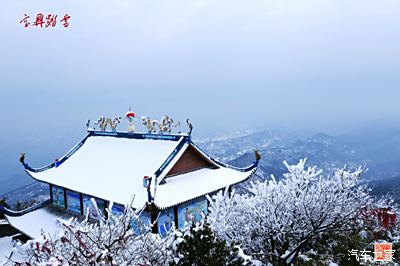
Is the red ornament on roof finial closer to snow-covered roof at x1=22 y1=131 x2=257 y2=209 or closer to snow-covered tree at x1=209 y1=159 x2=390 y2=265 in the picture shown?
snow-covered roof at x1=22 y1=131 x2=257 y2=209

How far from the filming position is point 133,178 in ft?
56.2

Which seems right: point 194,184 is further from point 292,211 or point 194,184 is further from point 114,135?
point 114,135

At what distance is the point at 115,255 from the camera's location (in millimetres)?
7836

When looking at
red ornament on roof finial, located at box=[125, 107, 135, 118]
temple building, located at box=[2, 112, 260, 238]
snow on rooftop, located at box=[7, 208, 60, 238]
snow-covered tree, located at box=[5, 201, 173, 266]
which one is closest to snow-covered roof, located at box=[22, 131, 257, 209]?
temple building, located at box=[2, 112, 260, 238]

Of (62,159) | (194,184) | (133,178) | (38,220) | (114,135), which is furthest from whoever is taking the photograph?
(62,159)

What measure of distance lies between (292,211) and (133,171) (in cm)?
942

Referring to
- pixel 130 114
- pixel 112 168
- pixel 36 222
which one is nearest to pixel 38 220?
pixel 36 222

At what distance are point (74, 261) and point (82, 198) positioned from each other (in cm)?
1257

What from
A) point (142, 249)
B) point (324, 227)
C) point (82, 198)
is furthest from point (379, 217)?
point (82, 198)

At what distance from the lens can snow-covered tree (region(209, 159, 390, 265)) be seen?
428 inches

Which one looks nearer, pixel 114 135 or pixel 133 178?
pixel 133 178

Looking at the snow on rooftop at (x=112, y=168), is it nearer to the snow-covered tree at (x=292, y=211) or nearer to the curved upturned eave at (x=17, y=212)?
the curved upturned eave at (x=17, y=212)

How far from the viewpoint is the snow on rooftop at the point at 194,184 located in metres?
15.7

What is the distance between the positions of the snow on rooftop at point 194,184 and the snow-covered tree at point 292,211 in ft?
14.8
